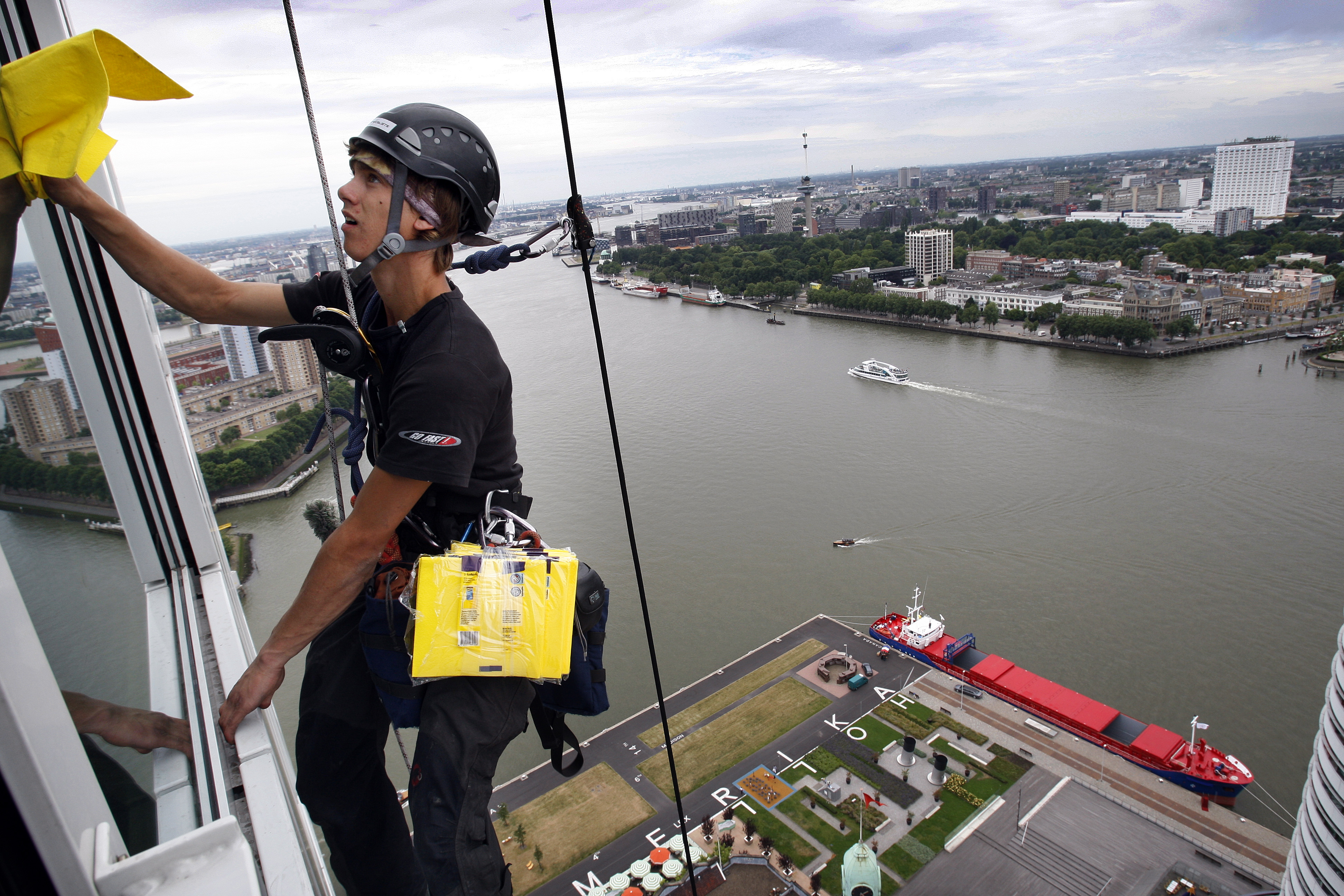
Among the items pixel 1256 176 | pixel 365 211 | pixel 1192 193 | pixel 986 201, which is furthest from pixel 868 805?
pixel 1192 193

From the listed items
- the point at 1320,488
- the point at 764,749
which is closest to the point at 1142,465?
the point at 1320,488

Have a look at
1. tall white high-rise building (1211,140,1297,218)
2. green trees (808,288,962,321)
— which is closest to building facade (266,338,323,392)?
green trees (808,288,962,321)

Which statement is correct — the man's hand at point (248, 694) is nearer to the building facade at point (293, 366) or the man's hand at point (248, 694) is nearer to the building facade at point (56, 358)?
the building facade at point (56, 358)

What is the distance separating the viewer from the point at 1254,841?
435cm

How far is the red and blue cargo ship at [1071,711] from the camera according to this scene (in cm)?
454

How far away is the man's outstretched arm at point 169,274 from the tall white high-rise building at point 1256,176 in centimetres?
3646

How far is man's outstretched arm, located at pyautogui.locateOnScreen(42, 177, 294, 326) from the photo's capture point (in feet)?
2.01

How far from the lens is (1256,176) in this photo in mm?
31000

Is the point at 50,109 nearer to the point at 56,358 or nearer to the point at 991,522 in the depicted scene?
the point at 56,358

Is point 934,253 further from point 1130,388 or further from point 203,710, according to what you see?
point 203,710

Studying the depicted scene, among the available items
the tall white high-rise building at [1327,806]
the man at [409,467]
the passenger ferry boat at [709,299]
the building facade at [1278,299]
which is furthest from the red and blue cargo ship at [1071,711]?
the passenger ferry boat at [709,299]

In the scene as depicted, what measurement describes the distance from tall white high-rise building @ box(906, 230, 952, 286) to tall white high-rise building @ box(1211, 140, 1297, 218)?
47.6 ft

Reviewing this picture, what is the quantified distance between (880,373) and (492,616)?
450 inches

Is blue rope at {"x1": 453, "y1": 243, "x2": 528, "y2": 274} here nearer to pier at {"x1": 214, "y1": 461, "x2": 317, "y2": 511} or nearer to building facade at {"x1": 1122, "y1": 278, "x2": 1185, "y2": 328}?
pier at {"x1": 214, "y1": 461, "x2": 317, "y2": 511}
